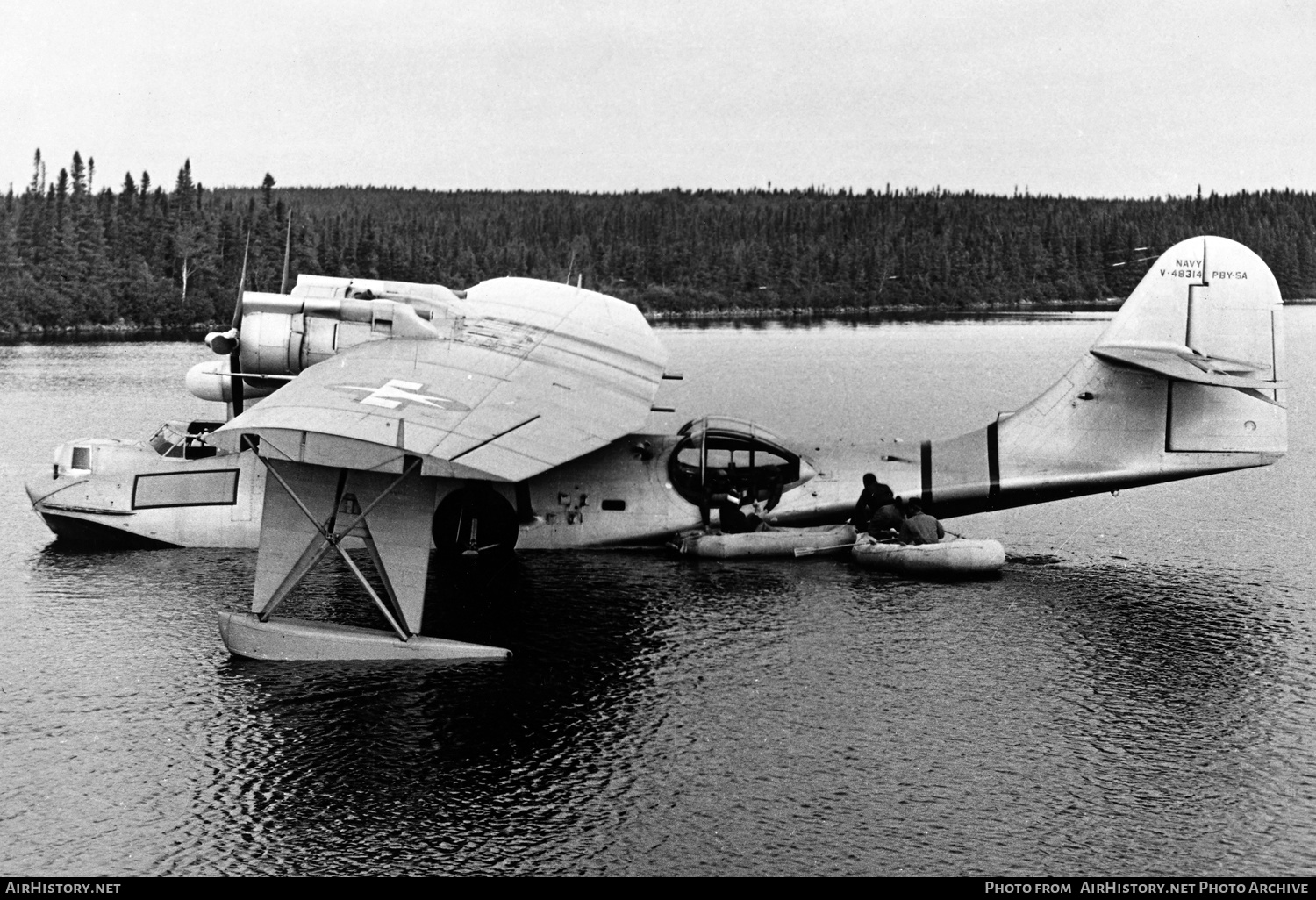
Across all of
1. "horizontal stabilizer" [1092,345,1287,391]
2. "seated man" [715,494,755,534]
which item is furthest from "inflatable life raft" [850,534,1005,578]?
"horizontal stabilizer" [1092,345,1287,391]

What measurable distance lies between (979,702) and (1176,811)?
340cm

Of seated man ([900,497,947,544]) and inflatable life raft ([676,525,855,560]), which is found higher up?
seated man ([900,497,947,544])

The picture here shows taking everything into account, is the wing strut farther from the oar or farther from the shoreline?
the shoreline

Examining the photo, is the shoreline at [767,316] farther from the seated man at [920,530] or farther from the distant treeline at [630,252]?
the seated man at [920,530]

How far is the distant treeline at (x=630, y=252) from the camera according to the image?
105 metres

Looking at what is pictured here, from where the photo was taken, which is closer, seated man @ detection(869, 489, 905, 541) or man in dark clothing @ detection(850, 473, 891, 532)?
seated man @ detection(869, 489, 905, 541)

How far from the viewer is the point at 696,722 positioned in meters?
16.1

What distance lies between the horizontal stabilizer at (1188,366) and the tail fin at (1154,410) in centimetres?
4

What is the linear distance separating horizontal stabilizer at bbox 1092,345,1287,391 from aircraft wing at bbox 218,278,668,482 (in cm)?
877

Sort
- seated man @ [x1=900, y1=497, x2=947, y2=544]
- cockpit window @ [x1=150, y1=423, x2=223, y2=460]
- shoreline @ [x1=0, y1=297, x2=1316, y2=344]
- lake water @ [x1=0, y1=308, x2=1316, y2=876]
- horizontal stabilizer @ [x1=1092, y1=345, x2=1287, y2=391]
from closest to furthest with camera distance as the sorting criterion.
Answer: lake water @ [x1=0, y1=308, x2=1316, y2=876], horizontal stabilizer @ [x1=1092, y1=345, x2=1287, y2=391], seated man @ [x1=900, y1=497, x2=947, y2=544], cockpit window @ [x1=150, y1=423, x2=223, y2=460], shoreline @ [x1=0, y1=297, x2=1316, y2=344]

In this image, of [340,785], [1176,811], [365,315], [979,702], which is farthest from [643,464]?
[1176,811]

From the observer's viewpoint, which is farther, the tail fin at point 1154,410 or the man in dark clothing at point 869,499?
the man in dark clothing at point 869,499

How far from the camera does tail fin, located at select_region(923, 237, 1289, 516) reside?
2312 cm

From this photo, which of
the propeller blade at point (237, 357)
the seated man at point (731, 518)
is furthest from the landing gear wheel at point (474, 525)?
the propeller blade at point (237, 357)
